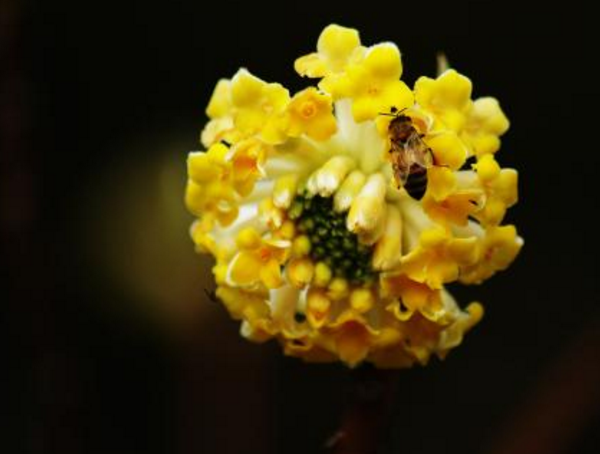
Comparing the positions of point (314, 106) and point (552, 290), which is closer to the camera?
point (314, 106)

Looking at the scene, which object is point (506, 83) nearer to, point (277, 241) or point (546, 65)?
point (546, 65)

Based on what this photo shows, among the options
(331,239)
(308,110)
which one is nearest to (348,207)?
(331,239)

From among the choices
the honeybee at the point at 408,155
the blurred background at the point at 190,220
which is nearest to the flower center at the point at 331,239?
the honeybee at the point at 408,155

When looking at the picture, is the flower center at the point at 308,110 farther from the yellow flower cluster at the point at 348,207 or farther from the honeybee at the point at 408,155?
the honeybee at the point at 408,155

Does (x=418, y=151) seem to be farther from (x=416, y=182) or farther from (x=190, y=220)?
(x=190, y=220)

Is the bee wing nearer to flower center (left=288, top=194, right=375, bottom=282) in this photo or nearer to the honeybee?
the honeybee

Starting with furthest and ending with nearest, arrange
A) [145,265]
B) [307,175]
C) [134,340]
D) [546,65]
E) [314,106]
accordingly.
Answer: [546,65] < [134,340] < [145,265] < [307,175] < [314,106]

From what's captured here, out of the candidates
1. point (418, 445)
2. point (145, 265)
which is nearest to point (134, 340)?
point (145, 265)
